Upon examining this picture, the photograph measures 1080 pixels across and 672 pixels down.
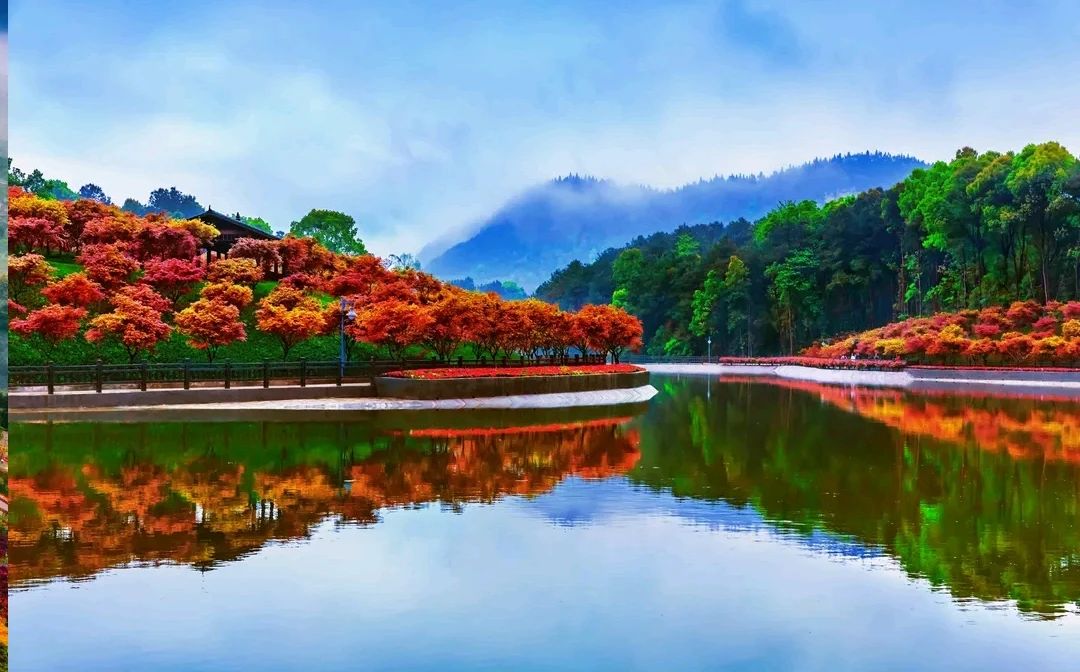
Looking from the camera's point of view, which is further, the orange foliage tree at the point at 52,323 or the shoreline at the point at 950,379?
the shoreline at the point at 950,379

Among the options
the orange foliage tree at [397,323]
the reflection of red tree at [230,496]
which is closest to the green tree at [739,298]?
the orange foliage tree at [397,323]

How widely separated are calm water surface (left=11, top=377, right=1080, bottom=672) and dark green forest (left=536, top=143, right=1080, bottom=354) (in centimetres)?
5169

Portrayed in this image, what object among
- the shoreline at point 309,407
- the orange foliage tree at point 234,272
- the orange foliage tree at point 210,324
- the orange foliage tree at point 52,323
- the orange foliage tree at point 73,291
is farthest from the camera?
the orange foliage tree at point 234,272

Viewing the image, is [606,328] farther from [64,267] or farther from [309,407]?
[64,267]

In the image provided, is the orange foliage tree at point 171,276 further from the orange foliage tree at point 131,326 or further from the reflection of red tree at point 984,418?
the reflection of red tree at point 984,418

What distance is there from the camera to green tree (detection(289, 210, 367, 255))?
89.5 m

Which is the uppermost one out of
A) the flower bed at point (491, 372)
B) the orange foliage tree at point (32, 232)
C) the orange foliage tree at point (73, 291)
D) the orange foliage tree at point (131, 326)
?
the orange foliage tree at point (32, 232)

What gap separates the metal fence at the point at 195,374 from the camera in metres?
34.2

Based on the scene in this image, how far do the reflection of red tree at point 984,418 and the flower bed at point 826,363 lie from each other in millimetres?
16469

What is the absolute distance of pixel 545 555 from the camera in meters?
12.6

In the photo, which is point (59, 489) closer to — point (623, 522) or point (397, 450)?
point (397, 450)

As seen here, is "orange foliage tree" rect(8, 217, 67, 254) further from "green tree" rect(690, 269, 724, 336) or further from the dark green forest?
"green tree" rect(690, 269, 724, 336)

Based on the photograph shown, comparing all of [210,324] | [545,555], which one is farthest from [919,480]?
[210,324]

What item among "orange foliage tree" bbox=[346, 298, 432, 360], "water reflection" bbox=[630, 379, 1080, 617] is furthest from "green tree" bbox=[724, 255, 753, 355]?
"water reflection" bbox=[630, 379, 1080, 617]
